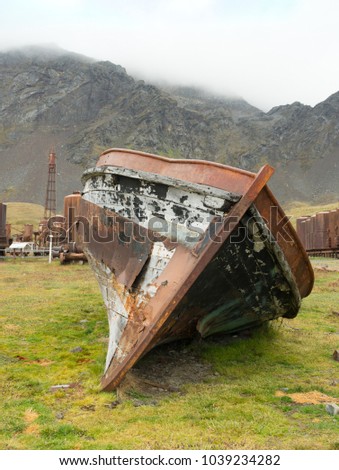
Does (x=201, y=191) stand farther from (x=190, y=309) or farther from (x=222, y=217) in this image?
(x=190, y=309)

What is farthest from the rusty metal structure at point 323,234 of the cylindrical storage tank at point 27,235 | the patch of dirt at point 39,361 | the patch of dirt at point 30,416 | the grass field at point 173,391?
the patch of dirt at point 30,416

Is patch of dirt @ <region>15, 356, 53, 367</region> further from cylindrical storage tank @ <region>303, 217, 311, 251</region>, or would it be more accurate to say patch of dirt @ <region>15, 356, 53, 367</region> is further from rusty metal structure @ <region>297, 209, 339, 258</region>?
cylindrical storage tank @ <region>303, 217, 311, 251</region>

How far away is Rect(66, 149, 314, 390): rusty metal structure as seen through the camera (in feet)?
15.8

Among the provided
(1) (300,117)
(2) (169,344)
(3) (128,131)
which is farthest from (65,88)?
(2) (169,344)

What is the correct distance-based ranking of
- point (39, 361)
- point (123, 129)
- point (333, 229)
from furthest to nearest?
point (123, 129) → point (333, 229) → point (39, 361)

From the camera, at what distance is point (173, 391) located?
506 cm

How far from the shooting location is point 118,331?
17.5ft

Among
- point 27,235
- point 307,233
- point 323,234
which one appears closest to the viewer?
point 323,234

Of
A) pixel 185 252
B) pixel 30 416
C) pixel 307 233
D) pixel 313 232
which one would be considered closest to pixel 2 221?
pixel 313 232

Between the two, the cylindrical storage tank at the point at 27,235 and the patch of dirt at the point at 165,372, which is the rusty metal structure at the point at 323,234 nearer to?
the patch of dirt at the point at 165,372

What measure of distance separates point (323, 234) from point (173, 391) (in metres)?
26.5

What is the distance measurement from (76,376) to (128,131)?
138003mm

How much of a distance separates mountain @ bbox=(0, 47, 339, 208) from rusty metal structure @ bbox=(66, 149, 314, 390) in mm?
107102

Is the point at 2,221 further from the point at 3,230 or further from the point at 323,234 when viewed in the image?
the point at 323,234
